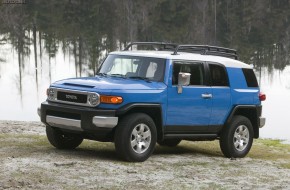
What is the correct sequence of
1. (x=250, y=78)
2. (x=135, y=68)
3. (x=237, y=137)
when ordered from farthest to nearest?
(x=250, y=78) → (x=237, y=137) → (x=135, y=68)

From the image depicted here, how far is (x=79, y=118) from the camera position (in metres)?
11.2

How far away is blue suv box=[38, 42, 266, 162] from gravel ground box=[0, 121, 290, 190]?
1.36 feet

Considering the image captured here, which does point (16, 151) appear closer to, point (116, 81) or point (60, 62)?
point (116, 81)

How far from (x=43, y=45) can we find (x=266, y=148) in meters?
65.4

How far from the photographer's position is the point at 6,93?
4447 centimetres

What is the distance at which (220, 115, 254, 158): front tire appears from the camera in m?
13.2

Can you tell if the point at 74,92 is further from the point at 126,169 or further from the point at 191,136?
the point at 191,136

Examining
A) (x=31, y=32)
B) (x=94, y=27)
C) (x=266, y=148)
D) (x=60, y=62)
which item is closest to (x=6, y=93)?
(x=60, y=62)

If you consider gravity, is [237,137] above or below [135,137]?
below

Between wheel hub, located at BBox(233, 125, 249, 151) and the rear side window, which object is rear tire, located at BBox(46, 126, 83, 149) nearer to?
wheel hub, located at BBox(233, 125, 249, 151)

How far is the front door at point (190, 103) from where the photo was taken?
12055 mm

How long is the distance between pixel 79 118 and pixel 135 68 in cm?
167

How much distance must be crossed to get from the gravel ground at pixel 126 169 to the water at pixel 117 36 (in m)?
13.7

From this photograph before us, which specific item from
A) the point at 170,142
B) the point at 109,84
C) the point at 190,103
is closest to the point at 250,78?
the point at 190,103
